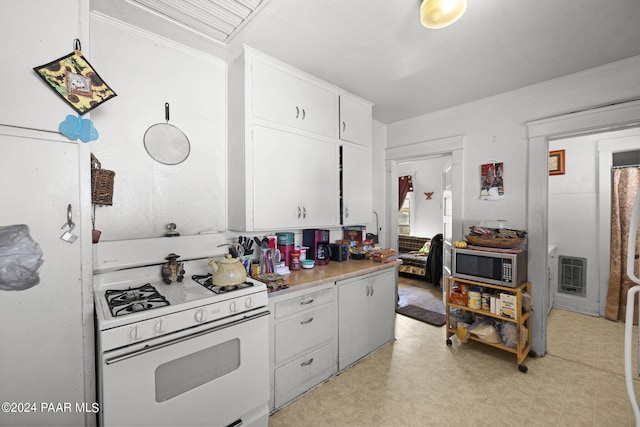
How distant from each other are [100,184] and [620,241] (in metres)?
5.14

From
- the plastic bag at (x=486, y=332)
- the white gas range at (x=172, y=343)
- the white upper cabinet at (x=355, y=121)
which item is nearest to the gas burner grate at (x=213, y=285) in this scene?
the white gas range at (x=172, y=343)

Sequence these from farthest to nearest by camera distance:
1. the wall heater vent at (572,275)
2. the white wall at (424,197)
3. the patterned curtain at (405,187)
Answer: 1. the patterned curtain at (405,187)
2. the white wall at (424,197)
3. the wall heater vent at (572,275)

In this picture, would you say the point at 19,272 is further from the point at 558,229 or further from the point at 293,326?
the point at 558,229

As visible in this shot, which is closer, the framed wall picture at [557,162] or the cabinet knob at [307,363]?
the cabinet knob at [307,363]

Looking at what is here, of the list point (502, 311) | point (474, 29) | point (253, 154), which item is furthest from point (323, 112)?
point (502, 311)

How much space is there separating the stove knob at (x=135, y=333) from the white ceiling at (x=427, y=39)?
1807mm

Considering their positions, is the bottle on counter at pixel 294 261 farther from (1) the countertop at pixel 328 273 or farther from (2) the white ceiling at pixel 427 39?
(2) the white ceiling at pixel 427 39

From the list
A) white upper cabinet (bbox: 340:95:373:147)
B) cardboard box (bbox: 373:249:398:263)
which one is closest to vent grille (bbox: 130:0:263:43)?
white upper cabinet (bbox: 340:95:373:147)

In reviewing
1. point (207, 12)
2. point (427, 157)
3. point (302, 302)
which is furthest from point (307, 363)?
point (427, 157)

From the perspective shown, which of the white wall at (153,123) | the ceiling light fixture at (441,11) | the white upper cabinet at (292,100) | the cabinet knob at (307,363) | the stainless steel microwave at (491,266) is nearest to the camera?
the ceiling light fixture at (441,11)

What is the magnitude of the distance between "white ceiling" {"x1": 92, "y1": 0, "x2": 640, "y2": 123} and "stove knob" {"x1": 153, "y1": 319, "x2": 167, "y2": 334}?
1.80 m

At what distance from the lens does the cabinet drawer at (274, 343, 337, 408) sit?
186 centimetres

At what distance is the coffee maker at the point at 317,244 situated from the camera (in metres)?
2.56

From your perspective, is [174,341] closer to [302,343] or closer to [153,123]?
[302,343]
